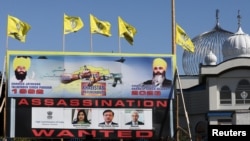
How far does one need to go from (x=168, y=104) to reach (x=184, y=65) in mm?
42272

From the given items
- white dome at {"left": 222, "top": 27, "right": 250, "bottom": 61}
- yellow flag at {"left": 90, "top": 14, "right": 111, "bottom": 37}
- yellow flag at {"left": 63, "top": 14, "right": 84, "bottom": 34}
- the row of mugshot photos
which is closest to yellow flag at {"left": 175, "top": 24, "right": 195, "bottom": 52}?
yellow flag at {"left": 90, "top": 14, "right": 111, "bottom": 37}

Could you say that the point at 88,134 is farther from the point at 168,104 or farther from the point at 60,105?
the point at 168,104

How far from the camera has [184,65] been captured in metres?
72.6

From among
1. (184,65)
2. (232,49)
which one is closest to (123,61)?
(232,49)

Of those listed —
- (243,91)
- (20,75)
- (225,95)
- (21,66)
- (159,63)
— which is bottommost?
(225,95)

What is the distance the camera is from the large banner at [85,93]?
2984 centimetres

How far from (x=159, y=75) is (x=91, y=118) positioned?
3878mm

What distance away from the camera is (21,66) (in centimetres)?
2997

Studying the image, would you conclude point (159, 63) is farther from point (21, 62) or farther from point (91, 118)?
point (21, 62)

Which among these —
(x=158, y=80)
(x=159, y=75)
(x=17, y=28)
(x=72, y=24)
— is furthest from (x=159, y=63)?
(x=17, y=28)

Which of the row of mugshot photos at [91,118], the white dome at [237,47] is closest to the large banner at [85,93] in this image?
the row of mugshot photos at [91,118]

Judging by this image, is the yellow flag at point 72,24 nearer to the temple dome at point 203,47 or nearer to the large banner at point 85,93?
the large banner at point 85,93

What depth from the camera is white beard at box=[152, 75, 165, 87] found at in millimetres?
30641

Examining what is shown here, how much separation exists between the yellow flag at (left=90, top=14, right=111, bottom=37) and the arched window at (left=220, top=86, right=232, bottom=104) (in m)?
22.8
